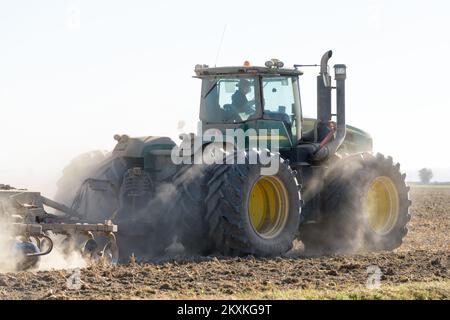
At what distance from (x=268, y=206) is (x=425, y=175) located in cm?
9764

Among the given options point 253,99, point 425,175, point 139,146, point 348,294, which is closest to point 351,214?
point 253,99

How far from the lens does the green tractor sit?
558 inches

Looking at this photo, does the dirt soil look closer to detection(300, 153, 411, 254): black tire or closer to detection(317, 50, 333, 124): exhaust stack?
detection(300, 153, 411, 254): black tire

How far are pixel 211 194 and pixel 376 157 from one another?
406cm

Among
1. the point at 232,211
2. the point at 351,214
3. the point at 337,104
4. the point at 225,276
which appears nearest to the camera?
the point at 225,276

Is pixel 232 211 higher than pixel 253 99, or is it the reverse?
pixel 253 99

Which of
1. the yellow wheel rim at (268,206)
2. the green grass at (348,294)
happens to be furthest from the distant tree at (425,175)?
the green grass at (348,294)

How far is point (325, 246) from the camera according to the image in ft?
54.2

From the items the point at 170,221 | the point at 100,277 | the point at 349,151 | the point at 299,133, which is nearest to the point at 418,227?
the point at 349,151

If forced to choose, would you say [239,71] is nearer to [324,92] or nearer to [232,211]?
[324,92]

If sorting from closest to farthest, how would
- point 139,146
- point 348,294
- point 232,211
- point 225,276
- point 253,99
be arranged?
point 348,294 < point 225,276 < point 232,211 < point 139,146 < point 253,99

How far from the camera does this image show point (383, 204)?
57.1 feet
